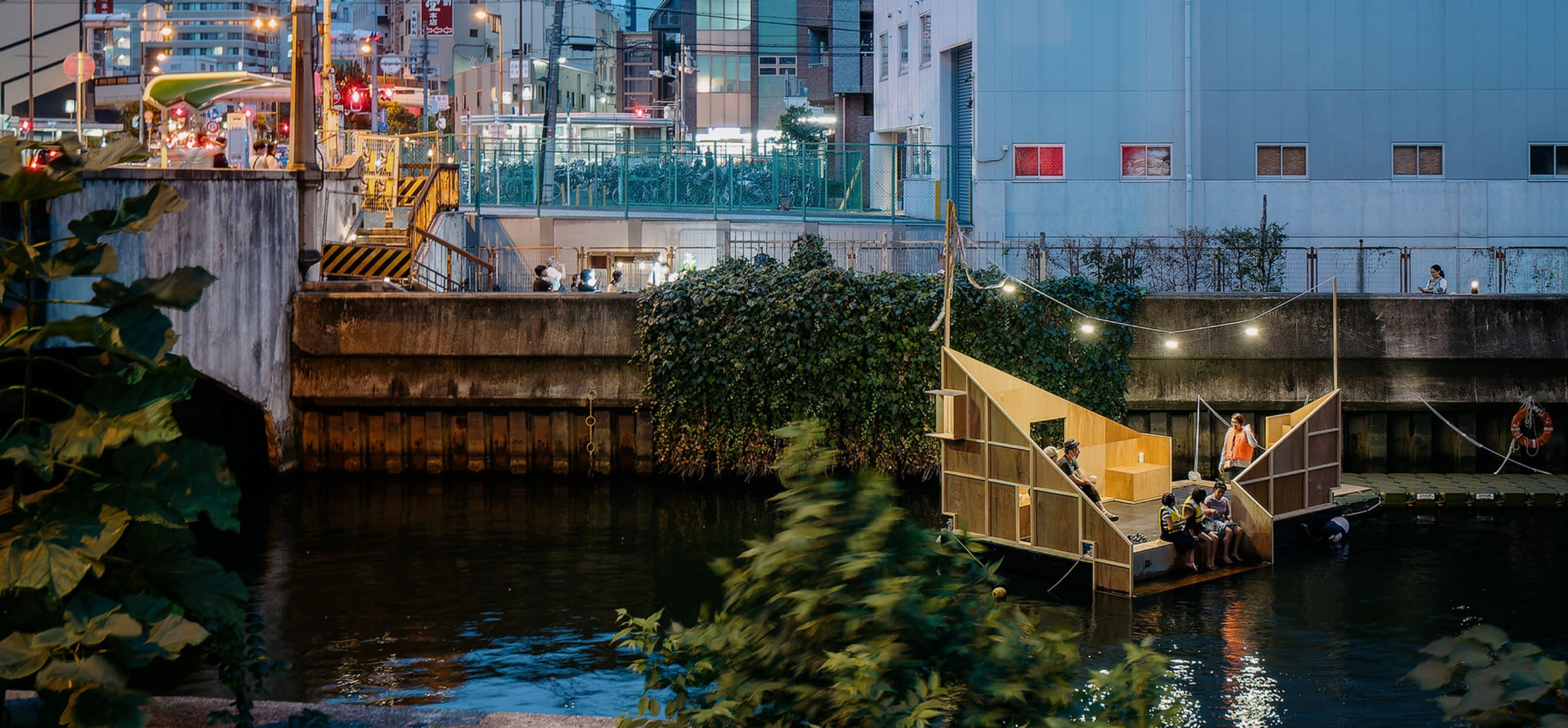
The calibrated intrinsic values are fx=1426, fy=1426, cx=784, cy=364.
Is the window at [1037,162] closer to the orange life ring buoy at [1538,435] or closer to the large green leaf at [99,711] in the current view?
the orange life ring buoy at [1538,435]

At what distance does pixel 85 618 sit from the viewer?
5.76 meters

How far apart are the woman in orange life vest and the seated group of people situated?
9.61ft

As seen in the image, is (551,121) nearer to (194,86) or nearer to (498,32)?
(194,86)

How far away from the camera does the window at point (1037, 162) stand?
3800 centimetres

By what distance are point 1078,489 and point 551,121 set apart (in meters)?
43.4

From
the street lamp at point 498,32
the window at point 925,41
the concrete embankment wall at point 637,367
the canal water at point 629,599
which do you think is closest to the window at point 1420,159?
the concrete embankment wall at point 637,367

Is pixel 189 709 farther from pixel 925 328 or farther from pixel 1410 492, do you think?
pixel 1410 492

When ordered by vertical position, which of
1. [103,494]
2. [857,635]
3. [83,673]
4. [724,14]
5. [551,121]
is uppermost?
[724,14]

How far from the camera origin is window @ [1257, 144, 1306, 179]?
37.5 metres

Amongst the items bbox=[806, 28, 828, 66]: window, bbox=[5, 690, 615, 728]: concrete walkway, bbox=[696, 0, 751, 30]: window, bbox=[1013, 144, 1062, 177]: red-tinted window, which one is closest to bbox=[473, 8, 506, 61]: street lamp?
bbox=[696, 0, 751, 30]: window

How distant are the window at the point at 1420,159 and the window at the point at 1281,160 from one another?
2.43m

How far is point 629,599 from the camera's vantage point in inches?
756

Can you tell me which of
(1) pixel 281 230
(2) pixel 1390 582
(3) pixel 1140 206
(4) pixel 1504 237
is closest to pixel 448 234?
(1) pixel 281 230

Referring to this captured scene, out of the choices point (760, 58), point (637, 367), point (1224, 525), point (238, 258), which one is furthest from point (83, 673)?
point (760, 58)
